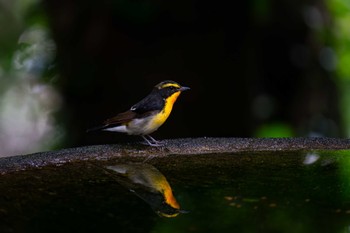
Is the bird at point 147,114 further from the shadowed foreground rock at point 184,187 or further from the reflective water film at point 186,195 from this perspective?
the reflective water film at point 186,195

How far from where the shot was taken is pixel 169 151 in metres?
4.11

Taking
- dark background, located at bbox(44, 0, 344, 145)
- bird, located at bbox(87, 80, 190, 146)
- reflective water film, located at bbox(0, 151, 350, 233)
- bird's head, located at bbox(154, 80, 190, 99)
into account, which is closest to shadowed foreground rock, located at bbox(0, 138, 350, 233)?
reflective water film, located at bbox(0, 151, 350, 233)

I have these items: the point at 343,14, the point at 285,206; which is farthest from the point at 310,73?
the point at 285,206

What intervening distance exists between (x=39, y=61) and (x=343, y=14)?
3617 mm

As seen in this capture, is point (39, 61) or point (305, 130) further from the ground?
point (39, 61)

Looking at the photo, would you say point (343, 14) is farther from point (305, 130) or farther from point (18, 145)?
point (18, 145)

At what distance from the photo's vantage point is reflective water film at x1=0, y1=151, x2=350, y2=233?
8.67ft

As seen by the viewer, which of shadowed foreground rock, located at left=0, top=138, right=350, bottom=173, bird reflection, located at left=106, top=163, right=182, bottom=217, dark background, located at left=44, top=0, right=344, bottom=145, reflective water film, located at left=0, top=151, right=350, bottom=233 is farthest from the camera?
dark background, located at left=44, top=0, right=344, bottom=145

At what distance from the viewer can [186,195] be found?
10.3 feet

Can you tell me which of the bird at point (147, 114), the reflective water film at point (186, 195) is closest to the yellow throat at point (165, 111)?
the bird at point (147, 114)

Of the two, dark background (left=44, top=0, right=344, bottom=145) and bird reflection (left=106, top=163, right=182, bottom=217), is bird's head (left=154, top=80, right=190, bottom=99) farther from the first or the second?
dark background (left=44, top=0, right=344, bottom=145)

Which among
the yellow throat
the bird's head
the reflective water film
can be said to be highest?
the bird's head

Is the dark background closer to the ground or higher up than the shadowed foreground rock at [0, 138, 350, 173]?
higher up

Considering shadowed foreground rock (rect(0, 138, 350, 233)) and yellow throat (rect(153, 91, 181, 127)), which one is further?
yellow throat (rect(153, 91, 181, 127))
